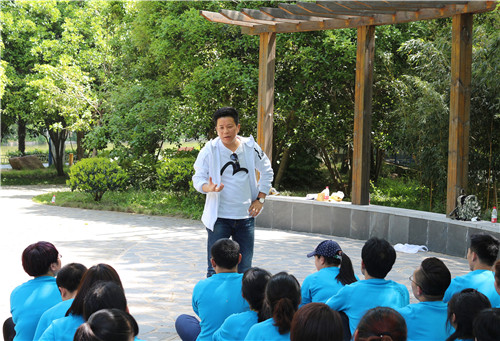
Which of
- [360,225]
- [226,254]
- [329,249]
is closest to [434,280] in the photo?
[329,249]

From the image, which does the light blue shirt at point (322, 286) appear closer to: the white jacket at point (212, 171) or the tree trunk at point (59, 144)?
the white jacket at point (212, 171)

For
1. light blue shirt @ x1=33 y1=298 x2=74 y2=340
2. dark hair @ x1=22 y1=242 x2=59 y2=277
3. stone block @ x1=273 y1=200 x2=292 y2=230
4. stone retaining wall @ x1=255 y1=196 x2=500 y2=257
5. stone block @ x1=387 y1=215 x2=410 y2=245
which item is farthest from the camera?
stone block @ x1=273 y1=200 x2=292 y2=230

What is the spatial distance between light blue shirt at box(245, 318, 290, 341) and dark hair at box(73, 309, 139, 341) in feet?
2.39

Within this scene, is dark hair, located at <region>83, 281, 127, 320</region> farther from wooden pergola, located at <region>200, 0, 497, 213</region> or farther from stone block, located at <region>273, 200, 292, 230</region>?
stone block, located at <region>273, 200, 292, 230</region>

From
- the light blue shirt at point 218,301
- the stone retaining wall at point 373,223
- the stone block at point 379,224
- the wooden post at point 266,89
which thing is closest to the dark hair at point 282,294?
the light blue shirt at point 218,301

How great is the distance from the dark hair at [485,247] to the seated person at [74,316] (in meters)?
2.46

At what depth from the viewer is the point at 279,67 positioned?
1342 centimetres

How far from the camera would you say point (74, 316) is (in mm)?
2980

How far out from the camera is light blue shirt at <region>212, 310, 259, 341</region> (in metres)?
3.26

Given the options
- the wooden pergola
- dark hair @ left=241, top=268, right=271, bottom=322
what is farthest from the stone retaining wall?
dark hair @ left=241, top=268, right=271, bottom=322

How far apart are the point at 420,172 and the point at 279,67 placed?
3886 mm

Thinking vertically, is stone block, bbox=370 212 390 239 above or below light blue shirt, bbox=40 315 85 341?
below

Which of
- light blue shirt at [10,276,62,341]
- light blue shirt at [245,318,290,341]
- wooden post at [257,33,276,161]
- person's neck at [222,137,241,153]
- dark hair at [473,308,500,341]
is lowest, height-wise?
light blue shirt at [10,276,62,341]

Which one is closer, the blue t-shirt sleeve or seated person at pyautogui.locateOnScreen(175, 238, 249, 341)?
the blue t-shirt sleeve
